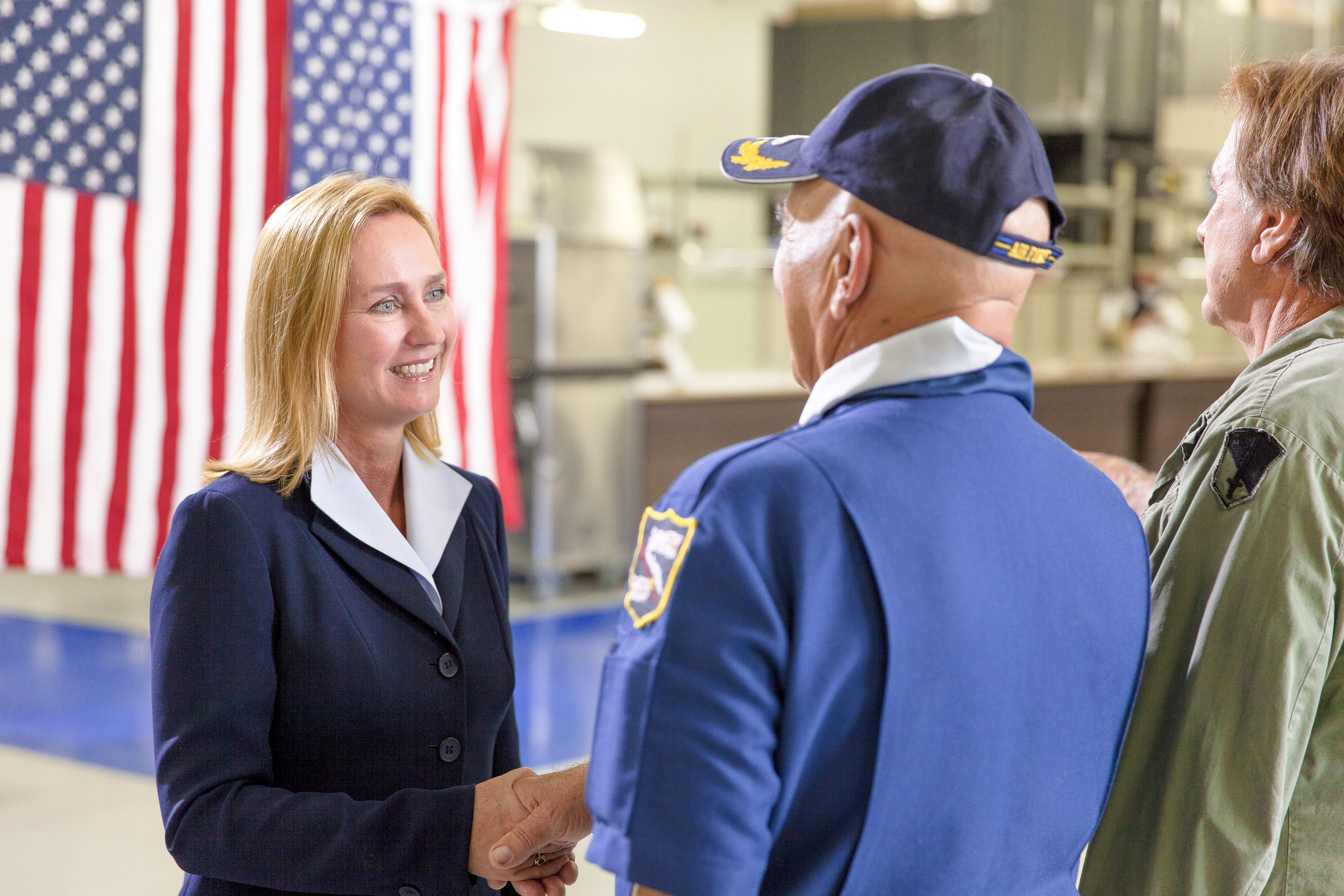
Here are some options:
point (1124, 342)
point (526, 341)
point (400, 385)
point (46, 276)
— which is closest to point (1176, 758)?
point (400, 385)

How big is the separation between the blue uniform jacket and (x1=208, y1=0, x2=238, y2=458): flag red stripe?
3293mm

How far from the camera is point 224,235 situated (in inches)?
159

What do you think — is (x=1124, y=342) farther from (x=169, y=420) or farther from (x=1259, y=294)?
(x=1259, y=294)

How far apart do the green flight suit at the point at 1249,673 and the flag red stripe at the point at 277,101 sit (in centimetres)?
340

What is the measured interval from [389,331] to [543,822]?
0.61 meters

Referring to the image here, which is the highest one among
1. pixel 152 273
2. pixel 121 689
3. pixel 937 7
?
pixel 937 7

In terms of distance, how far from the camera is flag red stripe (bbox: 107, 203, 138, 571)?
3941 millimetres

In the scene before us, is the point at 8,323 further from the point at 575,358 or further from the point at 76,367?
the point at 575,358

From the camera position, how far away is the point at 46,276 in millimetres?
3793

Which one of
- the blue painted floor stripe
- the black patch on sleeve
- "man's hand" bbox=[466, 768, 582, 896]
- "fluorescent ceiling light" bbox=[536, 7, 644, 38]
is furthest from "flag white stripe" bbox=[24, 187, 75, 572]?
"fluorescent ceiling light" bbox=[536, 7, 644, 38]

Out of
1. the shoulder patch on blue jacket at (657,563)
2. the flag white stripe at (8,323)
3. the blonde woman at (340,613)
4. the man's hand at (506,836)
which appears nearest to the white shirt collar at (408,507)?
the blonde woman at (340,613)


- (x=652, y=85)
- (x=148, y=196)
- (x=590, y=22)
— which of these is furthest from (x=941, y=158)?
(x=652, y=85)

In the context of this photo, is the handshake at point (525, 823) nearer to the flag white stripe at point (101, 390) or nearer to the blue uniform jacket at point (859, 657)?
the blue uniform jacket at point (859, 657)

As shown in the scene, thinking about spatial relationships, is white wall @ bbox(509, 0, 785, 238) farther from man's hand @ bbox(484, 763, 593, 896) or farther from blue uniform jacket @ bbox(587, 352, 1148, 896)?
blue uniform jacket @ bbox(587, 352, 1148, 896)
